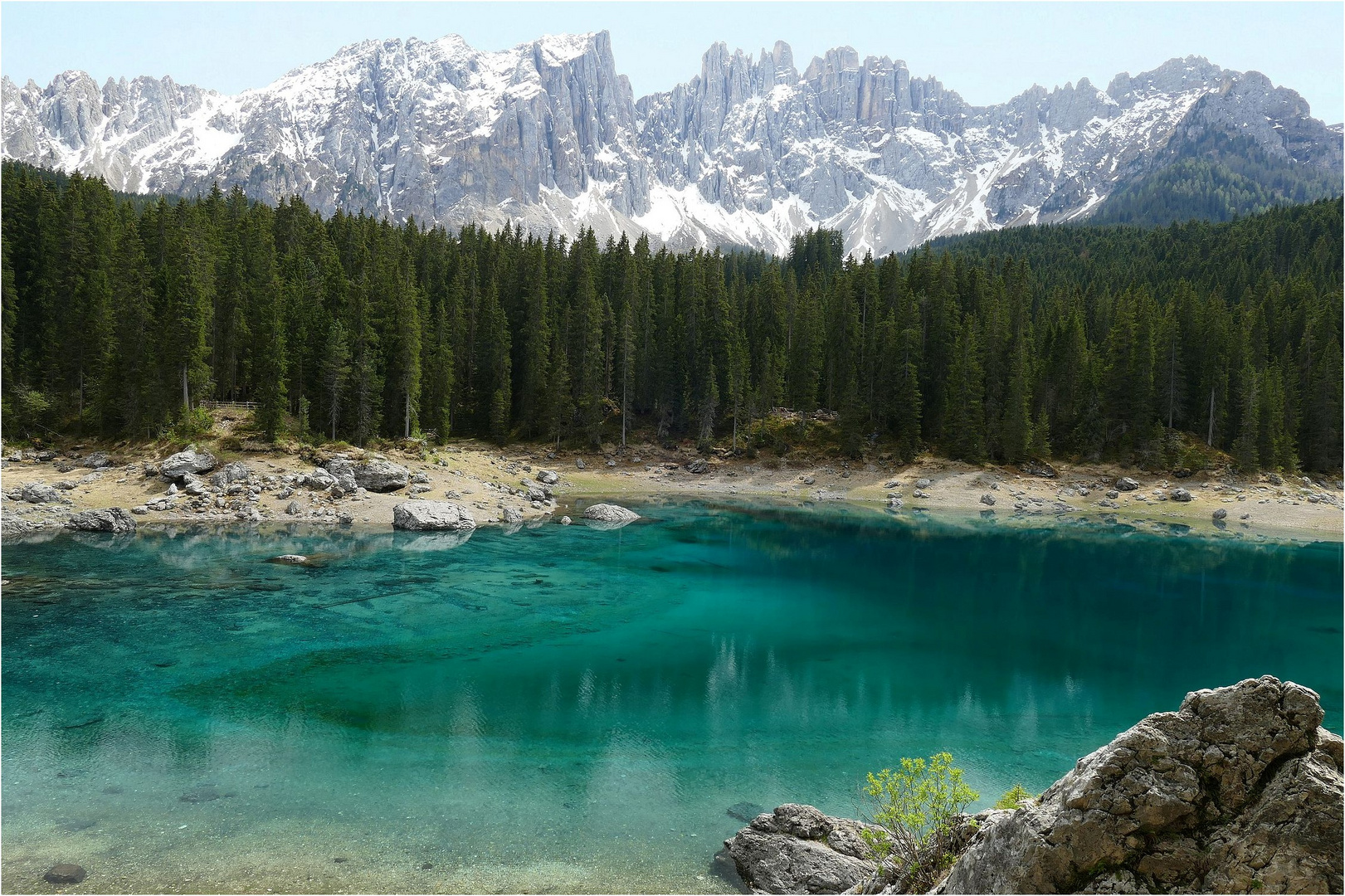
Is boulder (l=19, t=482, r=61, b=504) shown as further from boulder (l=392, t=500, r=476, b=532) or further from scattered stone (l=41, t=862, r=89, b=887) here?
scattered stone (l=41, t=862, r=89, b=887)

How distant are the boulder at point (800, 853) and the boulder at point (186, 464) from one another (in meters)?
48.8

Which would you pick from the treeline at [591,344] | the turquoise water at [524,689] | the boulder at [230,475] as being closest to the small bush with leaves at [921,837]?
the turquoise water at [524,689]

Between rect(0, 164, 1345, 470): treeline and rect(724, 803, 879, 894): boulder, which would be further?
rect(0, 164, 1345, 470): treeline

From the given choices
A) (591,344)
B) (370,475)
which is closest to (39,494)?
(370,475)

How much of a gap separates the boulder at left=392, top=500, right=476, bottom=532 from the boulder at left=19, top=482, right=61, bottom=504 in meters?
19.3

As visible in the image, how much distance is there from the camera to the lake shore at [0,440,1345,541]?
4722cm

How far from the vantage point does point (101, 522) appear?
4138 cm

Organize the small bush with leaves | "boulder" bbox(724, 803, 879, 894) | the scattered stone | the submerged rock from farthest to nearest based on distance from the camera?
the submerged rock, "boulder" bbox(724, 803, 879, 894), the scattered stone, the small bush with leaves

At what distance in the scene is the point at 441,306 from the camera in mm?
81000

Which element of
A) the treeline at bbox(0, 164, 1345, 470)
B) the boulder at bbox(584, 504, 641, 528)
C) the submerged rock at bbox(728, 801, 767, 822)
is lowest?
the submerged rock at bbox(728, 801, 767, 822)

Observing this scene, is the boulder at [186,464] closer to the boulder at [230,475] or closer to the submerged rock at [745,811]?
the boulder at [230,475]

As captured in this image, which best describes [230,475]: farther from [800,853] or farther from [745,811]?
[800,853]

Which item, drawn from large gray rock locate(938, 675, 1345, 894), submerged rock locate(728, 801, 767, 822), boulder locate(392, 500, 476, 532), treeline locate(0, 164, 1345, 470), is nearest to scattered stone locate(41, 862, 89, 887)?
submerged rock locate(728, 801, 767, 822)

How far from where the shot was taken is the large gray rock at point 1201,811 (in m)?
5.63
